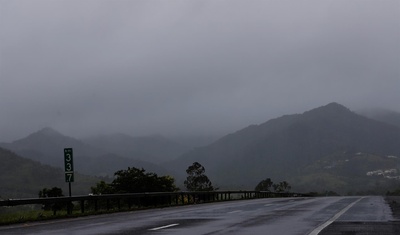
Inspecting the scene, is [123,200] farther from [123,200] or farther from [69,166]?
[69,166]

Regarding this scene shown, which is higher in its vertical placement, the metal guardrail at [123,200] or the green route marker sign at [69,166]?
the green route marker sign at [69,166]

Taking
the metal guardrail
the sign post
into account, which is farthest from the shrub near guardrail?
the sign post

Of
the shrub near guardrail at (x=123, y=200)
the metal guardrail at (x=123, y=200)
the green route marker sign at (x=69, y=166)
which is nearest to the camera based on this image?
the metal guardrail at (x=123, y=200)

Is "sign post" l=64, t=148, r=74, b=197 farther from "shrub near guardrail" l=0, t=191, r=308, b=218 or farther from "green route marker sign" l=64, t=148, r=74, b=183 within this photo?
"shrub near guardrail" l=0, t=191, r=308, b=218

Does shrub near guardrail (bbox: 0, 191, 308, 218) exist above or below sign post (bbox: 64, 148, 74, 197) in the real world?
below

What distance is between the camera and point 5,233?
18.1 metres

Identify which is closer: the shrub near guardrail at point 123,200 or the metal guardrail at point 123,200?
the metal guardrail at point 123,200

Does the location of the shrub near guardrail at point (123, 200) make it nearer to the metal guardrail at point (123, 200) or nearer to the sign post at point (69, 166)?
the metal guardrail at point (123, 200)

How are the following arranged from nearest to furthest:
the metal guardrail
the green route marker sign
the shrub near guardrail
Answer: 1. the metal guardrail
2. the shrub near guardrail
3. the green route marker sign

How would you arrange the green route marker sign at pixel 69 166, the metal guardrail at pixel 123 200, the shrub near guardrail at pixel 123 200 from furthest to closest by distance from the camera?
the green route marker sign at pixel 69 166 < the shrub near guardrail at pixel 123 200 < the metal guardrail at pixel 123 200

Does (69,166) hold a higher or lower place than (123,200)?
higher

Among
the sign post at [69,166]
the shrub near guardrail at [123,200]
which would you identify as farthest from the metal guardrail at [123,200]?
the sign post at [69,166]

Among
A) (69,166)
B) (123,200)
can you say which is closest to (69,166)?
(69,166)

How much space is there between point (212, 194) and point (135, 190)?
7301 millimetres
